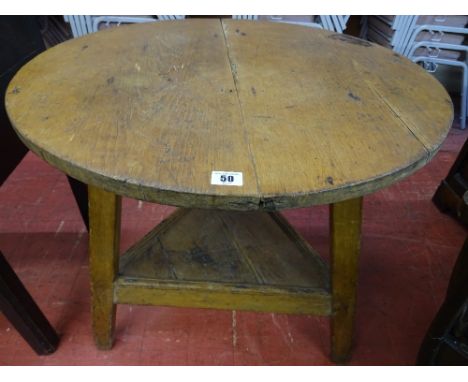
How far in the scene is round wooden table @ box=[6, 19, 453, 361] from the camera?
644 millimetres

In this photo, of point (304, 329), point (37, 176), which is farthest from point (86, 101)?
point (37, 176)

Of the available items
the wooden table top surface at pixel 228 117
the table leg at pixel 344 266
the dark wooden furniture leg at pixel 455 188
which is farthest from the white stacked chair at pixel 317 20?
the table leg at pixel 344 266

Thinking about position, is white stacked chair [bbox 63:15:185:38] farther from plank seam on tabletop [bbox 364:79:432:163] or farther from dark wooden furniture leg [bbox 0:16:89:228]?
plank seam on tabletop [bbox 364:79:432:163]

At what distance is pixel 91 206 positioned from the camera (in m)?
0.91

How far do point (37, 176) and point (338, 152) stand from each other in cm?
169

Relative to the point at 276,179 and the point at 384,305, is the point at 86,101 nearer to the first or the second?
the point at 276,179

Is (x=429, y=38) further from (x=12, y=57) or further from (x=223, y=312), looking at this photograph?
(x=12, y=57)

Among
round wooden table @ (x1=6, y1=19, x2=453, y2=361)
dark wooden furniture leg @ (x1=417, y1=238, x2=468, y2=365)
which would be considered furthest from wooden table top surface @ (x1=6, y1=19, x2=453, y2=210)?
dark wooden furniture leg @ (x1=417, y1=238, x2=468, y2=365)

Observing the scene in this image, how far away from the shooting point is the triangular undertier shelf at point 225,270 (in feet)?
3.38

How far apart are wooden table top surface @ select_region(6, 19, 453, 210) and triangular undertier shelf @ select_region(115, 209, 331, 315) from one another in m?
0.47

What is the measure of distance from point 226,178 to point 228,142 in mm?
107

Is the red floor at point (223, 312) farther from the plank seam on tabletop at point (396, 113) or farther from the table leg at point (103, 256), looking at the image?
the plank seam on tabletop at point (396, 113)

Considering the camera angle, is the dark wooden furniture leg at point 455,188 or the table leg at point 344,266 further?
the dark wooden furniture leg at point 455,188

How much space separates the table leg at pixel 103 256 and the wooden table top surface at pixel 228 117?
0.21m
